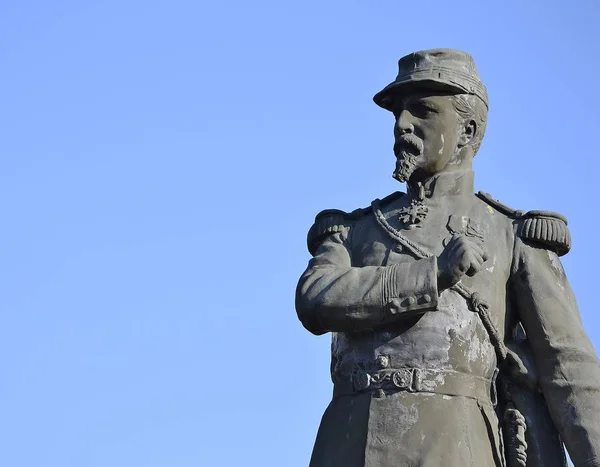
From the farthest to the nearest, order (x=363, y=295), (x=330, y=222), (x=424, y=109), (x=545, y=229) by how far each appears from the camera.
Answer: (x=330, y=222)
(x=424, y=109)
(x=545, y=229)
(x=363, y=295)

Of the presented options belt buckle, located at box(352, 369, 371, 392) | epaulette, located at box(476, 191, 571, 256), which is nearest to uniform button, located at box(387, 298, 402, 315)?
belt buckle, located at box(352, 369, 371, 392)

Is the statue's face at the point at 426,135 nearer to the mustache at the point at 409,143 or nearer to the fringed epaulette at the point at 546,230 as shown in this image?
the mustache at the point at 409,143

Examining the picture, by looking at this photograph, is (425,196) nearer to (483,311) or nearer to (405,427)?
(483,311)

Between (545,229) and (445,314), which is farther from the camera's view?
(545,229)

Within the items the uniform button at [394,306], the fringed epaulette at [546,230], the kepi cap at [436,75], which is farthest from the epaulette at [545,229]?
the uniform button at [394,306]

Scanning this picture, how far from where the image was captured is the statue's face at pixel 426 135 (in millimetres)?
11266

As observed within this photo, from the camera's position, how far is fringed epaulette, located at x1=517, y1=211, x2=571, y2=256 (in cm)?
1115

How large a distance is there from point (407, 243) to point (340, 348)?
0.94 meters

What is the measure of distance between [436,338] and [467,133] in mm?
1800

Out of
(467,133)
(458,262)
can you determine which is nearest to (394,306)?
(458,262)

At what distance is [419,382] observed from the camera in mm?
10484

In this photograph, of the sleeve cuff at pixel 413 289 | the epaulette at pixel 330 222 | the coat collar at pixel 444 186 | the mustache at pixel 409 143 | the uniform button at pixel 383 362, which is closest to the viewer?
the sleeve cuff at pixel 413 289

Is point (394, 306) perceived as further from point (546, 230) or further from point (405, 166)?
point (546, 230)

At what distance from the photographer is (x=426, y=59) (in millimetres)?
11422
